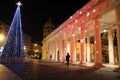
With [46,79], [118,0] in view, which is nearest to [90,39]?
[118,0]

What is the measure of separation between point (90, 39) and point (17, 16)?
14859 mm

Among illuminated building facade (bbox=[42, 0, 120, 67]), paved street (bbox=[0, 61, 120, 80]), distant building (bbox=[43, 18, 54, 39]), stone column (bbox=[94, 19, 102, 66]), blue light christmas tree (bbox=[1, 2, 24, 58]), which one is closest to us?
paved street (bbox=[0, 61, 120, 80])

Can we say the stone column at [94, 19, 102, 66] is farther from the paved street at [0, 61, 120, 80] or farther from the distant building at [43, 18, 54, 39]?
the distant building at [43, 18, 54, 39]

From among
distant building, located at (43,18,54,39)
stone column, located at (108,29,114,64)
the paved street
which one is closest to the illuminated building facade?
stone column, located at (108,29,114,64)

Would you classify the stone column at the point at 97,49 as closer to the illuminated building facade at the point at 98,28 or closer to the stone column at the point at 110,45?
the illuminated building facade at the point at 98,28

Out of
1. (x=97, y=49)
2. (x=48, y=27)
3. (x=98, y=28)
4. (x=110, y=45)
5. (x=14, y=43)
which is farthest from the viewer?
(x=48, y=27)

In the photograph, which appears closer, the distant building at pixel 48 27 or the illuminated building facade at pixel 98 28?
the illuminated building facade at pixel 98 28

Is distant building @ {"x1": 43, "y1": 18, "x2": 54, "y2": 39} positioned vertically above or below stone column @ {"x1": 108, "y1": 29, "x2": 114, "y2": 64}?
above

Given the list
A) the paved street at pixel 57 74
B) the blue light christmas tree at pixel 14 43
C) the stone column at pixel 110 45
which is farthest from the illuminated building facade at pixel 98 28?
the blue light christmas tree at pixel 14 43

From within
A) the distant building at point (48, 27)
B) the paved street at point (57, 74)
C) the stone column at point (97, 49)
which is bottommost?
the paved street at point (57, 74)

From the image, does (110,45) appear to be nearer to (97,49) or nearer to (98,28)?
(98,28)

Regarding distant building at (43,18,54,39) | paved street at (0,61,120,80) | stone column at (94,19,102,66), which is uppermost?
distant building at (43,18,54,39)

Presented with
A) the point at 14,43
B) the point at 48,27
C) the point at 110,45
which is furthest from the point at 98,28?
the point at 48,27

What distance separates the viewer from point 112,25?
2536 cm
